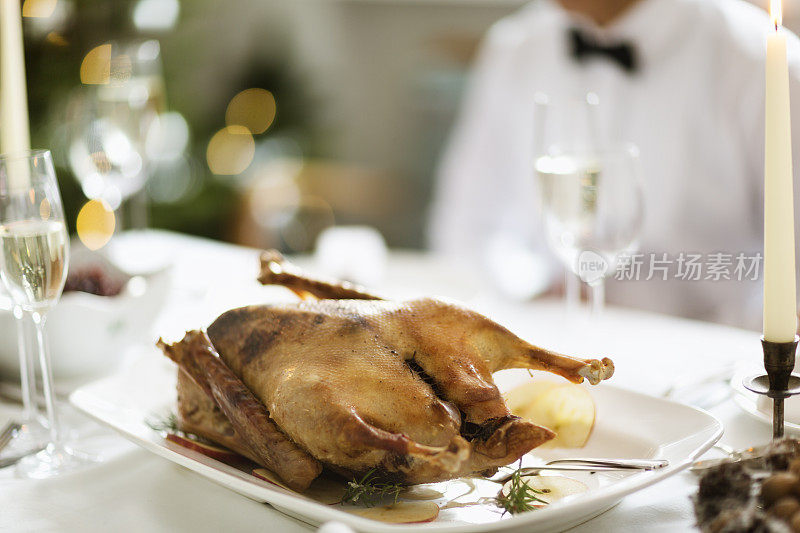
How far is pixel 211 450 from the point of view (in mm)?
698

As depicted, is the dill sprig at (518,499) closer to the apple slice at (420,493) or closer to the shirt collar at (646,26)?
the apple slice at (420,493)

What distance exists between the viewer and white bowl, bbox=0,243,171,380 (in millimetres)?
899

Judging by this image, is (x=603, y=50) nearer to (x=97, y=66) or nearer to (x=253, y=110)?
(x=97, y=66)

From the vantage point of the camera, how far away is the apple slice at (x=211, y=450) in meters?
0.69

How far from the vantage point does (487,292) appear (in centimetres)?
135

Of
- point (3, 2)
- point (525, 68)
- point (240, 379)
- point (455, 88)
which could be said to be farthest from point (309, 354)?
point (455, 88)

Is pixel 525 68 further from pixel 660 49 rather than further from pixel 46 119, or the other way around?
pixel 46 119

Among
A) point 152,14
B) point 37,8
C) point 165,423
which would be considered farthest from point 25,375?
point 152,14

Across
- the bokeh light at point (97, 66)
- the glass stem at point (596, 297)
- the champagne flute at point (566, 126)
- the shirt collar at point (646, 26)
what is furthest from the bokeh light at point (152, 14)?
the glass stem at point (596, 297)

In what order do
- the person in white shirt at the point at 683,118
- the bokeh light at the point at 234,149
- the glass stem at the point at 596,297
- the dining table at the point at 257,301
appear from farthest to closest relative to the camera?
the bokeh light at the point at 234,149 → the person in white shirt at the point at 683,118 → the glass stem at the point at 596,297 → the dining table at the point at 257,301

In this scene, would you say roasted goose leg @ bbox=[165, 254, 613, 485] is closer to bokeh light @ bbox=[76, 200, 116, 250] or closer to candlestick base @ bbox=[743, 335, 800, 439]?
candlestick base @ bbox=[743, 335, 800, 439]

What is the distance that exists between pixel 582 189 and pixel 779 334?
1.37ft

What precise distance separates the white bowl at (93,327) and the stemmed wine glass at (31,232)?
165 mm

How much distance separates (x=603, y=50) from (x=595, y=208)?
3.52 ft
